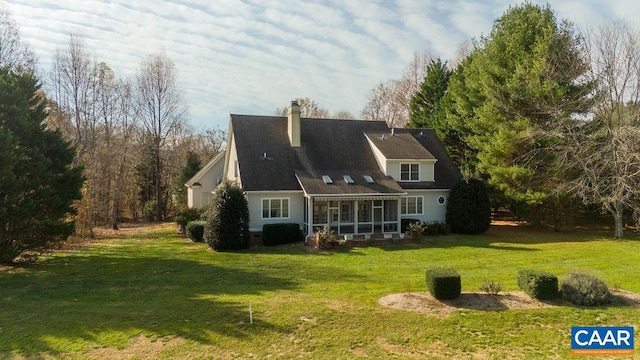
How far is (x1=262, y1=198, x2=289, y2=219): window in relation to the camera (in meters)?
24.4

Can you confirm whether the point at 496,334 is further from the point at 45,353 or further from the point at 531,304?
the point at 45,353

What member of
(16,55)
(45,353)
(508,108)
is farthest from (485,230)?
(16,55)

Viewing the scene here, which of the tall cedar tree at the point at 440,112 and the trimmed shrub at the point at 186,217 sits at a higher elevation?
the tall cedar tree at the point at 440,112

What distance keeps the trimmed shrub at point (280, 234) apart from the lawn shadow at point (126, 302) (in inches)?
210

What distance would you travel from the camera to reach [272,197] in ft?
80.3

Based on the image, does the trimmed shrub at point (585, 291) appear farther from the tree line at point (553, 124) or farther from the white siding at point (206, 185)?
the white siding at point (206, 185)

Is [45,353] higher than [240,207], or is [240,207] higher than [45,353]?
[240,207]

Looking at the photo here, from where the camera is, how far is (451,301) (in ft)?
36.4

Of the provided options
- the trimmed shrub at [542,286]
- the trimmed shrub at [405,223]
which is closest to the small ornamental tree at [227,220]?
the trimmed shrub at [405,223]

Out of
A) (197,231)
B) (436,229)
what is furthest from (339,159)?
(197,231)

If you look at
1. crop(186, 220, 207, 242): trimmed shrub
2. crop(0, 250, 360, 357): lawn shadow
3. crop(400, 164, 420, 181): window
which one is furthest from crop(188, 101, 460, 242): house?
crop(0, 250, 360, 357): lawn shadow

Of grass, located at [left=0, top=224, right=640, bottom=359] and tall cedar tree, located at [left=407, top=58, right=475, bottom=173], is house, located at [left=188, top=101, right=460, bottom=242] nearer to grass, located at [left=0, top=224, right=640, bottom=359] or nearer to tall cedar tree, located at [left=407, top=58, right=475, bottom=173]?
grass, located at [left=0, top=224, right=640, bottom=359]

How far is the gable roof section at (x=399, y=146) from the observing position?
Result: 27766 millimetres

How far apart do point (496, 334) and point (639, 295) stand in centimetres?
591
